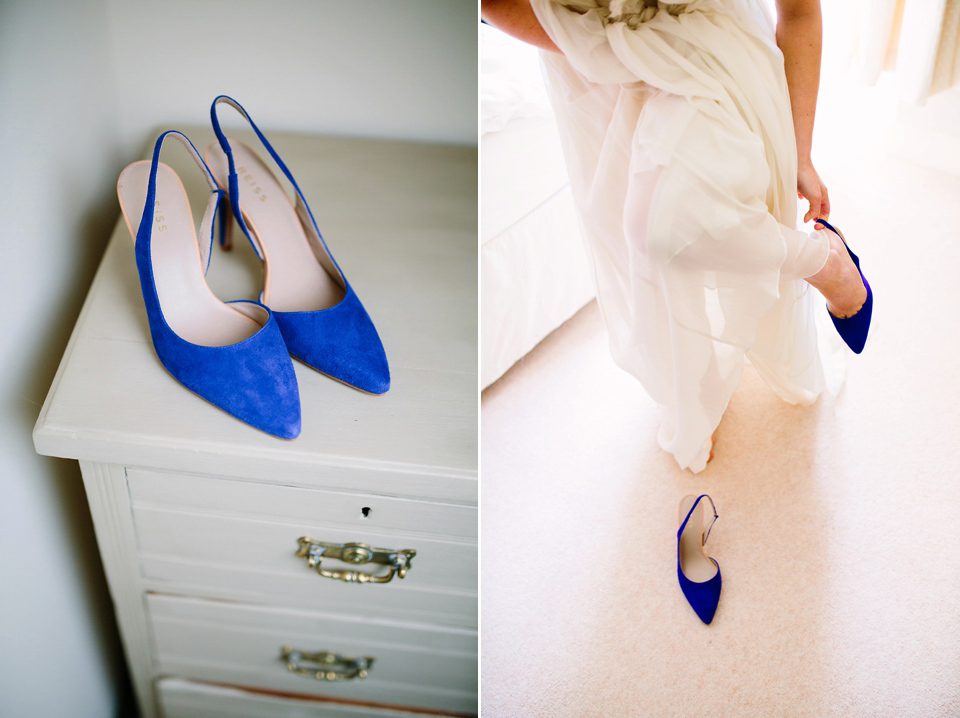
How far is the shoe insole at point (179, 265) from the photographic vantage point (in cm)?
69

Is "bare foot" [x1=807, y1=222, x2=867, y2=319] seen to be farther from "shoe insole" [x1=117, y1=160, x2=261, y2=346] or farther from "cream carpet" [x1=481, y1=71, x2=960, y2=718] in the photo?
"shoe insole" [x1=117, y1=160, x2=261, y2=346]

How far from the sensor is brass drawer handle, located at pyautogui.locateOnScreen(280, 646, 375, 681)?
0.76 meters

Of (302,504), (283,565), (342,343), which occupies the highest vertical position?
(342,343)

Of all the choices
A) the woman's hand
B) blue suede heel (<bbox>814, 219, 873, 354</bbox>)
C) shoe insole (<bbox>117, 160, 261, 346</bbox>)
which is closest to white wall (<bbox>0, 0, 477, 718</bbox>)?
shoe insole (<bbox>117, 160, 261, 346</bbox>)

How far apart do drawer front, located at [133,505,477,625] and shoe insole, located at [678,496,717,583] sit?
15.3 inches

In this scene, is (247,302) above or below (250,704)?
above

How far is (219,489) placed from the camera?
0.63 m

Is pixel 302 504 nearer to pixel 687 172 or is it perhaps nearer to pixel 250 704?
pixel 250 704

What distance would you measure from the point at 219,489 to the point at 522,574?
19.5 inches

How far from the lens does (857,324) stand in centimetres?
→ 100

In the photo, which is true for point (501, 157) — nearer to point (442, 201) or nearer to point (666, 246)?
point (442, 201)

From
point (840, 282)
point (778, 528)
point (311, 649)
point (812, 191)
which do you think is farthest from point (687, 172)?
point (311, 649)

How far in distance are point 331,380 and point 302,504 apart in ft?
0.41

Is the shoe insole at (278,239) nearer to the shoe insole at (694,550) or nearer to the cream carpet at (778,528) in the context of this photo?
the cream carpet at (778,528)
